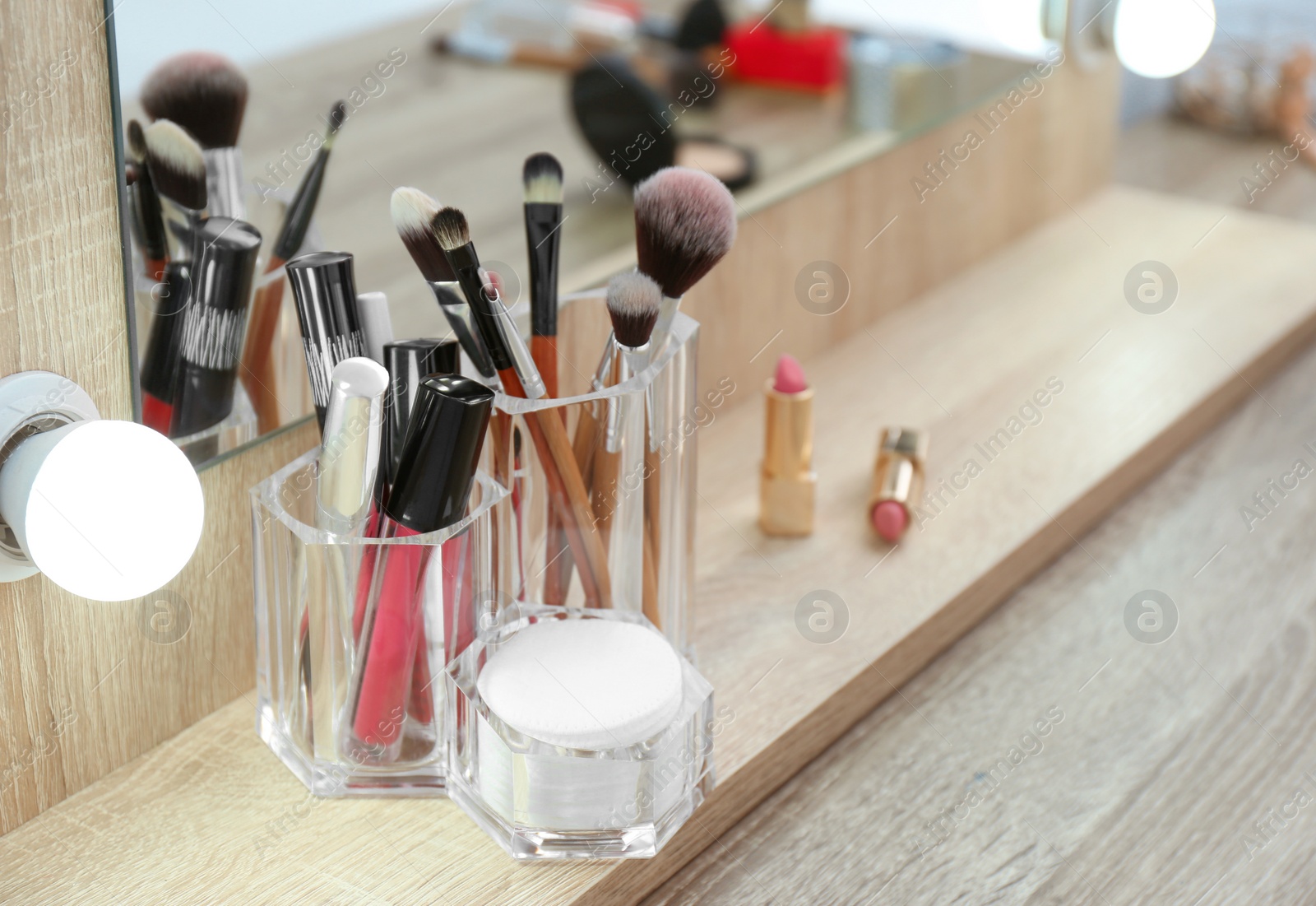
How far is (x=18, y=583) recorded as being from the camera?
40 centimetres

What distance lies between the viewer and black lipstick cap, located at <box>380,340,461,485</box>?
41cm

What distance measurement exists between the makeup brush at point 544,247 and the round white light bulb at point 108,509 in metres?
0.12

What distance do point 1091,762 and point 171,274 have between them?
0.36 meters

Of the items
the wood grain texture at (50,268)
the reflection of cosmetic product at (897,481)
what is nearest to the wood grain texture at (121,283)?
the wood grain texture at (50,268)

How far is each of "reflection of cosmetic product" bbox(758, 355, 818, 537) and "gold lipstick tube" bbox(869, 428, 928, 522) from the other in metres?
0.03

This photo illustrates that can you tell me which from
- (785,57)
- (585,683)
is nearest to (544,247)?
(585,683)

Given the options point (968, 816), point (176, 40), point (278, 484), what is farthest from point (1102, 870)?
point (176, 40)

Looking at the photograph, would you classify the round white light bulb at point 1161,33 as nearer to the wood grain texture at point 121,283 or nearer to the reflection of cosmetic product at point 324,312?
the wood grain texture at point 121,283

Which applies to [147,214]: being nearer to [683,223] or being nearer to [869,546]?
[683,223]

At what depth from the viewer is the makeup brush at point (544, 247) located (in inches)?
16.9

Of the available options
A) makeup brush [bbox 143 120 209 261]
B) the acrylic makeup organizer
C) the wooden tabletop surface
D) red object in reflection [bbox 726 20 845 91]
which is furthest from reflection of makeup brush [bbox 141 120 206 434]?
red object in reflection [bbox 726 20 845 91]

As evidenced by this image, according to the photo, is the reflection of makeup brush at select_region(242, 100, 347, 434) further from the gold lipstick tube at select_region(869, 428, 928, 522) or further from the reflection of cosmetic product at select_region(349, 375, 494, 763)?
the gold lipstick tube at select_region(869, 428, 928, 522)

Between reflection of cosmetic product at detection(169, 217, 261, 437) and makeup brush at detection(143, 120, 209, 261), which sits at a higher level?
makeup brush at detection(143, 120, 209, 261)

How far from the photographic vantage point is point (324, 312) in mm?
402
